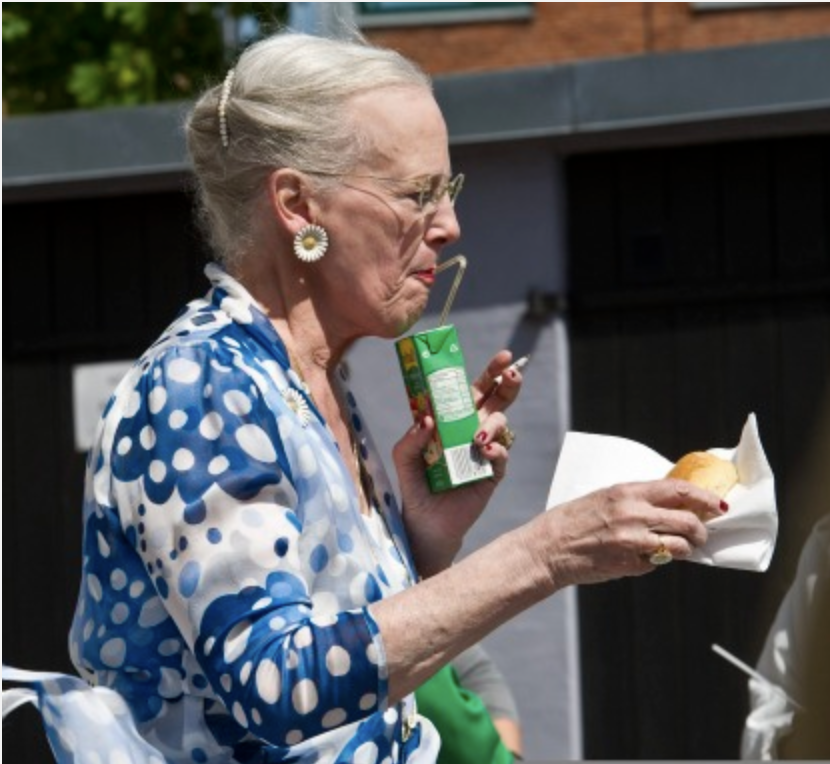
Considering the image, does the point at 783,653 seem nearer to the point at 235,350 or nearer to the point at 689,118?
the point at 689,118

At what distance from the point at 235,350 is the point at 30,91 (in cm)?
1117

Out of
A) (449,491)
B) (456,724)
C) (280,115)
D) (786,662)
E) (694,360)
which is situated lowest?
(786,662)

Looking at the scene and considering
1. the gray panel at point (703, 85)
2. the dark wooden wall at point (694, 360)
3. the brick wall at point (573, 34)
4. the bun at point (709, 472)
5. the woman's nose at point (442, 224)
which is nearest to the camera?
the bun at point (709, 472)

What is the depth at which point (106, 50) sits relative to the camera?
13.4m

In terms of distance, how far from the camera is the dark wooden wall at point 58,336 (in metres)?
8.84

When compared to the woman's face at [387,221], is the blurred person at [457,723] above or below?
below

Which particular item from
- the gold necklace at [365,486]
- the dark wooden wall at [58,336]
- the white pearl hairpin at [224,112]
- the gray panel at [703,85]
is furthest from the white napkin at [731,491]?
the dark wooden wall at [58,336]

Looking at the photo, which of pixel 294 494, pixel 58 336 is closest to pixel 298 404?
pixel 294 494

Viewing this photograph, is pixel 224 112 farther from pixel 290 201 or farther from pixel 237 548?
pixel 237 548

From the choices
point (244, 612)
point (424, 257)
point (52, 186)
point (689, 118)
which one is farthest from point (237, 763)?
point (52, 186)

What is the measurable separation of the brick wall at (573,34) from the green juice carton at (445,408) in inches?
631

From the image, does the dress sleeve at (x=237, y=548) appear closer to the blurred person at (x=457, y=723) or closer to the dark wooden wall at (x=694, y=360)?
the blurred person at (x=457, y=723)

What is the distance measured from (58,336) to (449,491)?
5.95 metres

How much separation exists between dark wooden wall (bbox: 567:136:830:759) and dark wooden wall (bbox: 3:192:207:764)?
1641 millimetres
